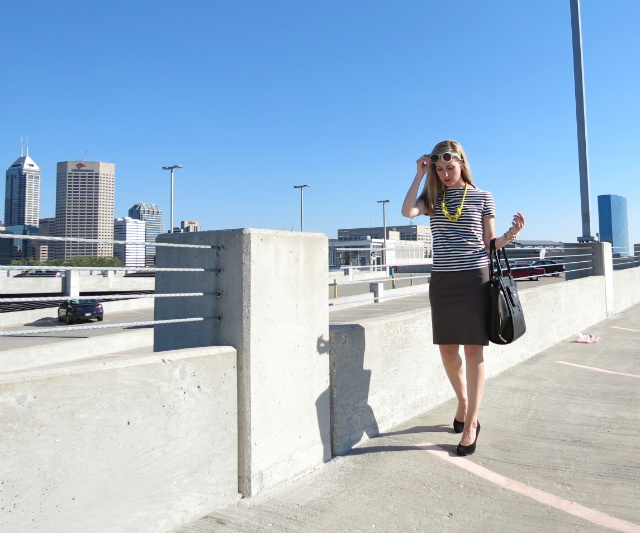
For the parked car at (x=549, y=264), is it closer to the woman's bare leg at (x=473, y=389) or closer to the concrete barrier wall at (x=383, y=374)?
the concrete barrier wall at (x=383, y=374)

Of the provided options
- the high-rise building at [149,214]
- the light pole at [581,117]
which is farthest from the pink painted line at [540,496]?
the high-rise building at [149,214]

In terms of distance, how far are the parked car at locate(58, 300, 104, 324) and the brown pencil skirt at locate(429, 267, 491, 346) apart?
69.9ft

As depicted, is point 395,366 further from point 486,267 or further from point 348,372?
point 486,267

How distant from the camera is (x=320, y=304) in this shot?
3188 millimetres

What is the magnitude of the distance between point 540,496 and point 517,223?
5.01 feet

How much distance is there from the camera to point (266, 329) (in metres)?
2.81

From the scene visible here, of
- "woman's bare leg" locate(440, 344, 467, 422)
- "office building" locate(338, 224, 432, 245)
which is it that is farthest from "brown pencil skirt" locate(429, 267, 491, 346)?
"office building" locate(338, 224, 432, 245)

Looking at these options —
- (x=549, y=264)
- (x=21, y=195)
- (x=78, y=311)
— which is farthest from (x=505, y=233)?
(x=21, y=195)

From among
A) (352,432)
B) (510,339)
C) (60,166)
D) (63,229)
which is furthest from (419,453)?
(60,166)

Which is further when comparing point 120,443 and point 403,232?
point 403,232

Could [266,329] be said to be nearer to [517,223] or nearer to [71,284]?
[517,223]

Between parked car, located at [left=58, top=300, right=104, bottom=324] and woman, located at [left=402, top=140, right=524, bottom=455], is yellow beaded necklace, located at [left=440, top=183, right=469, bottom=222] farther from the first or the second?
parked car, located at [left=58, top=300, right=104, bottom=324]

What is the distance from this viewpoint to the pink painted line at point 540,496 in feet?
7.90

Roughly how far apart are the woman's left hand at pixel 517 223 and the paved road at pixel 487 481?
1.41 m
